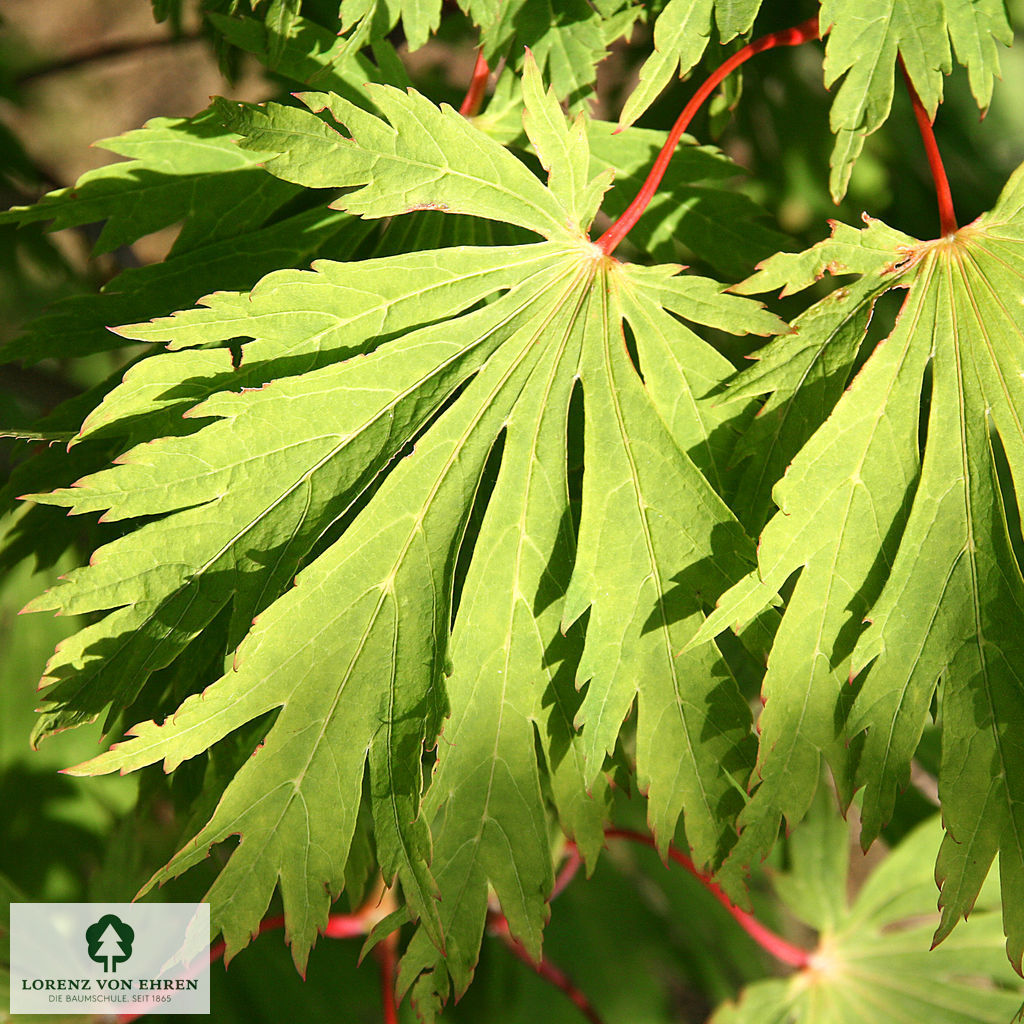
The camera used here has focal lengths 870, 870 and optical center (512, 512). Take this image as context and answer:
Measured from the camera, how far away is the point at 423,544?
2.56 ft

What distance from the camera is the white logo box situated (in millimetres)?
1141

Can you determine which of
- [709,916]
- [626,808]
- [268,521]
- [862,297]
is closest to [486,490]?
[268,521]

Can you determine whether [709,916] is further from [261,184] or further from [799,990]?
[261,184]

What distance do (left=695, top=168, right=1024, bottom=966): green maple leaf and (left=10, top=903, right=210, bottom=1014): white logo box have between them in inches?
32.9

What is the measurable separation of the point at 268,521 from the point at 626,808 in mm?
1060

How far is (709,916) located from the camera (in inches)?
60.9

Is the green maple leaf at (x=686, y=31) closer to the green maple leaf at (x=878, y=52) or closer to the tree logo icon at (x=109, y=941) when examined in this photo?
the green maple leaf at (x=878, y=52)

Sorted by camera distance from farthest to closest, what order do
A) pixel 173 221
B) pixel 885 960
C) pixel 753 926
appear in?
pixel 885 960 < pixel 753 926 < pixel 173 221

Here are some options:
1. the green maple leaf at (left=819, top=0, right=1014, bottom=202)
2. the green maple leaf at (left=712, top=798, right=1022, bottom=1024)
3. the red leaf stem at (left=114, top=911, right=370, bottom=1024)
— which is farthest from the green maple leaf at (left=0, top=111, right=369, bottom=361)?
the green maple leaf at (left=712, top=798, right=1022, bottom=1024)

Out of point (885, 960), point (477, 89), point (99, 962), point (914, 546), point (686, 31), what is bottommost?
point (885, 960)

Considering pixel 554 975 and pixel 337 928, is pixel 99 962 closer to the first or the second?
pixel 337 928

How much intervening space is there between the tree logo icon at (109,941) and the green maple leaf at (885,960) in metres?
0.84

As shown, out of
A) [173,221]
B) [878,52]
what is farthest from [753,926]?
[173,221]

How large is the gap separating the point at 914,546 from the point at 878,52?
45 cm
